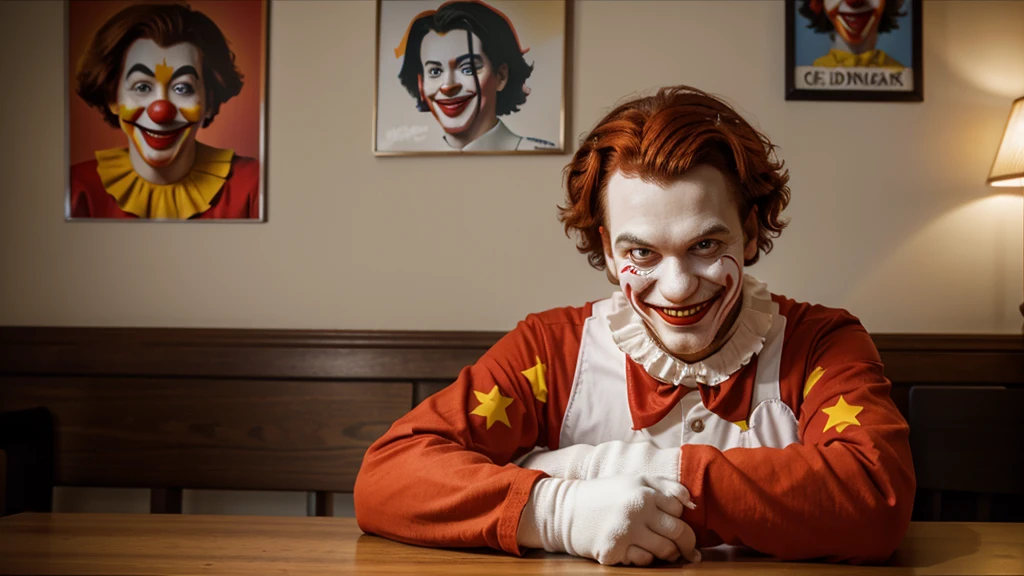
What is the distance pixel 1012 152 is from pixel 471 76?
1.16 metres

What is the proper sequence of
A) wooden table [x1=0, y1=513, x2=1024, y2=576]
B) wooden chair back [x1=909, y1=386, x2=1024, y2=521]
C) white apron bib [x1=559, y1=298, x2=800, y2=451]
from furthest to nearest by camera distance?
1. wooden chair back [x1=909, y1=386, x2=1024, y2=521]
2. white apron bib [x1=559, y1=298, x2=800, y2=451]
3. wooden table [x1=0, y1=513, x2=1024, y2=576]

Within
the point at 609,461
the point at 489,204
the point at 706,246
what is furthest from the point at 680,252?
the point at 489,204

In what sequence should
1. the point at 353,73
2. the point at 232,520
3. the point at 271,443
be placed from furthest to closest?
the point at 353,73 < the point at 271,443 < the point at 232,520

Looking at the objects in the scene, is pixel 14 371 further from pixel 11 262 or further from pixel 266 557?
pixel 266 557

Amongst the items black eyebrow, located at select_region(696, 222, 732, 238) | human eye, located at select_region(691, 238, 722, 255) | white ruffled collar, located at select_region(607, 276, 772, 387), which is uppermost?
black eyebrow, located at select_region(696, 222, 732, 238)

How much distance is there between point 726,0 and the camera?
1.80 meters

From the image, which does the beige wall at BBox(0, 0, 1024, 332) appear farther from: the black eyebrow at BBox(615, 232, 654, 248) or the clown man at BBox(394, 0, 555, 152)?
the black eyebrow at BBox(615, 232, 654, 248)

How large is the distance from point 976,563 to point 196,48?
70.8 inches

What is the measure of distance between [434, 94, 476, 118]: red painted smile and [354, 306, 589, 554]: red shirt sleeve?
2.26 feet

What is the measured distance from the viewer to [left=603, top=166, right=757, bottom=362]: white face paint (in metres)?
1.03

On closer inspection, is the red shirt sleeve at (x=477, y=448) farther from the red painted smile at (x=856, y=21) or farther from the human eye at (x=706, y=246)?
the red painted smile at (x=856, y=21)

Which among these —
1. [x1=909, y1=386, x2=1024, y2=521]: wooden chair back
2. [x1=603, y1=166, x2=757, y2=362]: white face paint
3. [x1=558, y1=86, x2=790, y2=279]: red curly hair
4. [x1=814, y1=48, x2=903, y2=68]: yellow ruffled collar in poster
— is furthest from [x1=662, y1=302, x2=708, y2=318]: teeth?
[x1=814, y1=48, x2=903, y2=68]: yellow ruffled collar in poster

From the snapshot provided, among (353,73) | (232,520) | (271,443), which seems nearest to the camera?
(232,520)

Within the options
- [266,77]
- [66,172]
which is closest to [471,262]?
[266,77]
